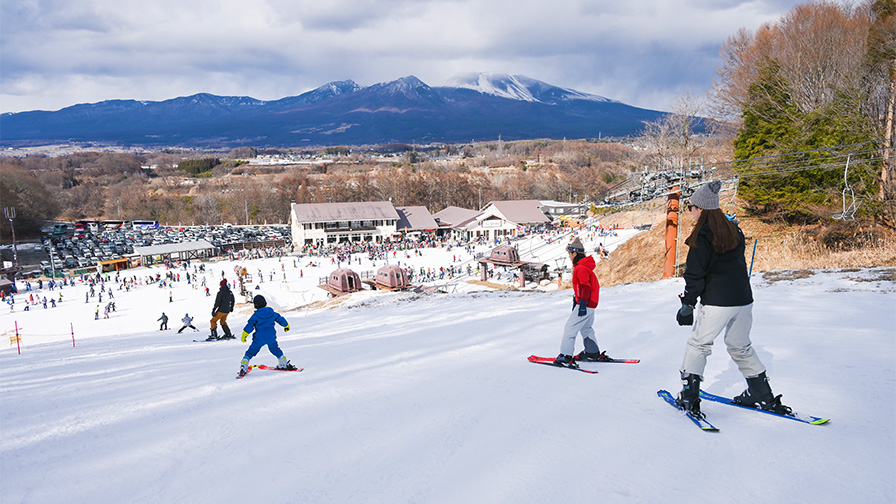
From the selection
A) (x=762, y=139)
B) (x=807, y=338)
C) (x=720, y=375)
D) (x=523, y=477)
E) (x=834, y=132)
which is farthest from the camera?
(x=762, y=139)

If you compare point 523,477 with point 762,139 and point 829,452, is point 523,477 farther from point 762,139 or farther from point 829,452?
point 762,139

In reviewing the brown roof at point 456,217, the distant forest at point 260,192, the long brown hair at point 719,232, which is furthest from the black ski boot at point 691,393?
the distant forest at point 260,192

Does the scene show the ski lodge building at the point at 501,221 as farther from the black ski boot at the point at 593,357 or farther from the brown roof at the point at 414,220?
the black ski boot at the point at 593,357

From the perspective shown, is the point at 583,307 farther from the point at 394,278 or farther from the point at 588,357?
the point at 394,278

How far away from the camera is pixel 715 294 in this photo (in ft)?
10.3

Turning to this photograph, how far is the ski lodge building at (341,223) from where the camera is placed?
172ft

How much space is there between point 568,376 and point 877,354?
3.08 metres

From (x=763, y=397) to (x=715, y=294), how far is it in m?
0.90

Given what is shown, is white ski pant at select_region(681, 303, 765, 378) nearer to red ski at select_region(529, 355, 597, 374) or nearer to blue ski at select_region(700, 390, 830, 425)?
blue ski at select_region(700, 390, 830, 425)

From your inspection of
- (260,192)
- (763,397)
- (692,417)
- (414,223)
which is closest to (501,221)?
(414,223)

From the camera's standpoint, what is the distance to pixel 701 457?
2.68 m

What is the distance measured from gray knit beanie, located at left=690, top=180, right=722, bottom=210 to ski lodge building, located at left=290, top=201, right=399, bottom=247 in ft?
169

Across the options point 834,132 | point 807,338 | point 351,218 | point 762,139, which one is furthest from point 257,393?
point 351,218

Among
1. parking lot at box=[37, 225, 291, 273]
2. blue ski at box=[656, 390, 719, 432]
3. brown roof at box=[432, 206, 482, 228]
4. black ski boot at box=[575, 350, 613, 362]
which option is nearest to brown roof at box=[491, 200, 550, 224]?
brown roof at box=[432, 206, 482, 228]
